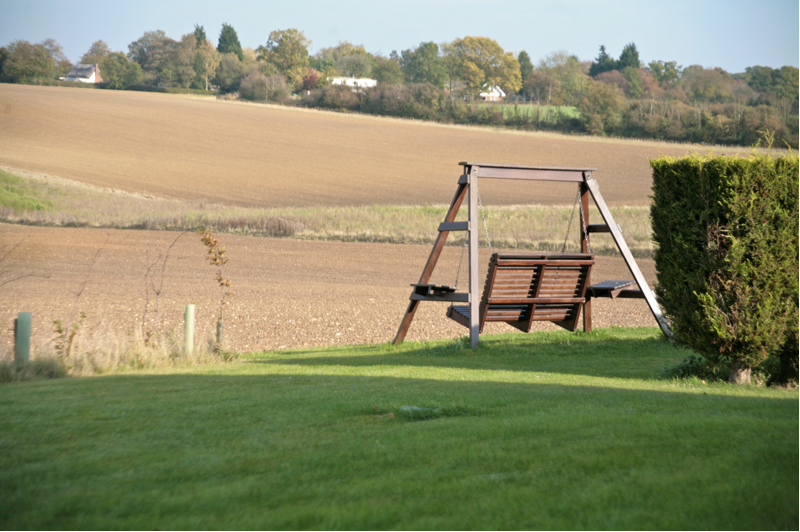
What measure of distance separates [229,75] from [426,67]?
28.4 meters

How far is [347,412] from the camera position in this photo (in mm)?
4883

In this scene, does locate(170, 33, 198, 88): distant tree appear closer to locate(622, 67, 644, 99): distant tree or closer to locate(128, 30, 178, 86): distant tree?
locate(128, 30, 178, 86): distant tree

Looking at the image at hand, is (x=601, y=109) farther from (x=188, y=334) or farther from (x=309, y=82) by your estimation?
(x=188, y=334)

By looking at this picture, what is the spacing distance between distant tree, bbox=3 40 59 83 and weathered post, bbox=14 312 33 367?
6227 cm

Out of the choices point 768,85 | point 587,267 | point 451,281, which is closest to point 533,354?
point 587,267

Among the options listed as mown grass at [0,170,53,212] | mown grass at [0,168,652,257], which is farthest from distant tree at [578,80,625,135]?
mown grass at [0,170,53,212]

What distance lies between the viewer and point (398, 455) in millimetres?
3730

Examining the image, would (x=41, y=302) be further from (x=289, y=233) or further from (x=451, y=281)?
(x=289, y=233)

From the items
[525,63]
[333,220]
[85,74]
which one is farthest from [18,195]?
[525,63]

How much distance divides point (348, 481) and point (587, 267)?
20.5ft

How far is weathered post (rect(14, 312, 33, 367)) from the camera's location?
6.87m

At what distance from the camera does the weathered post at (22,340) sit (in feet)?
22.5

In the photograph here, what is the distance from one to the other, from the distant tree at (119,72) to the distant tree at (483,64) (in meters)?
43.3

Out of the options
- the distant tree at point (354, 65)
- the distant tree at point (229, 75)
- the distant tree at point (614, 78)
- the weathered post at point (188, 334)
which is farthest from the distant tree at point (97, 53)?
the weathered post at point (188, 334)
